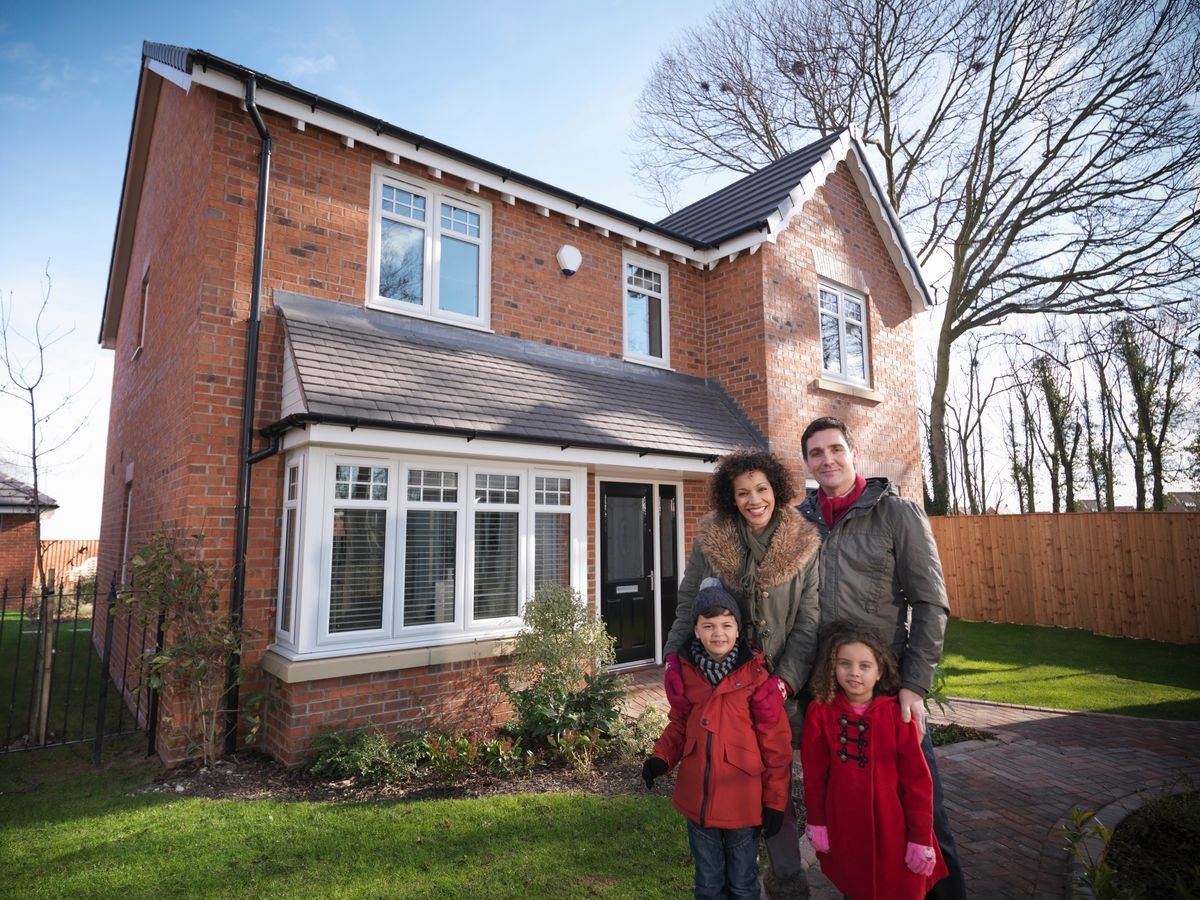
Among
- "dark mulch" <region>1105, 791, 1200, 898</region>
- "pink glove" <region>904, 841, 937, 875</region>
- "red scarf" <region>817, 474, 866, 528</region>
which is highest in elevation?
"red scarf" <region>817, 474, 866, 528</region>

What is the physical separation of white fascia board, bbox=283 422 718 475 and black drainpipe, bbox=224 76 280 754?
0.45 m

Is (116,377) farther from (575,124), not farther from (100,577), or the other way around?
(575,124)

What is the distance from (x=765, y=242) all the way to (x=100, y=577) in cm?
1336

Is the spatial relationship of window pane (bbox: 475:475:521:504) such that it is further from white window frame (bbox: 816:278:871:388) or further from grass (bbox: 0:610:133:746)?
white window frame (bbox: 816:278:871:388)

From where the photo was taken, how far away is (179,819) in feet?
14.0

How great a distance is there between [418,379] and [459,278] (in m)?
2.04

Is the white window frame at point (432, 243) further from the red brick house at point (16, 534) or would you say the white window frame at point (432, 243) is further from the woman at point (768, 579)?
the red brick house at point (16, 534)

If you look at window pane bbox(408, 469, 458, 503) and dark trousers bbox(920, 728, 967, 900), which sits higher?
window pane bbox(408, 469, 458, 503)

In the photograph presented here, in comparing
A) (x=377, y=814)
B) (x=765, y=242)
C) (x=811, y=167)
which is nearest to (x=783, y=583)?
(x=377, y=814)

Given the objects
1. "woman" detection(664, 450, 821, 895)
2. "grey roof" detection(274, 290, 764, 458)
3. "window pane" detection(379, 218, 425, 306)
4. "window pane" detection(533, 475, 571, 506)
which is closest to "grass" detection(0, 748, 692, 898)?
"woman" detection(664, 450, 821, 895)

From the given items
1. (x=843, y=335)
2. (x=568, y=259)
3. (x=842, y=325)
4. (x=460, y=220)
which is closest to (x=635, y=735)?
(x=568, y=259)

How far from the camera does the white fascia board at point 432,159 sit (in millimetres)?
5992

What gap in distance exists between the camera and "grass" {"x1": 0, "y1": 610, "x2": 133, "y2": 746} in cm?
647

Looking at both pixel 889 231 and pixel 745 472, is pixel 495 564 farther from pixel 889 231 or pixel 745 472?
pixel 889 231
